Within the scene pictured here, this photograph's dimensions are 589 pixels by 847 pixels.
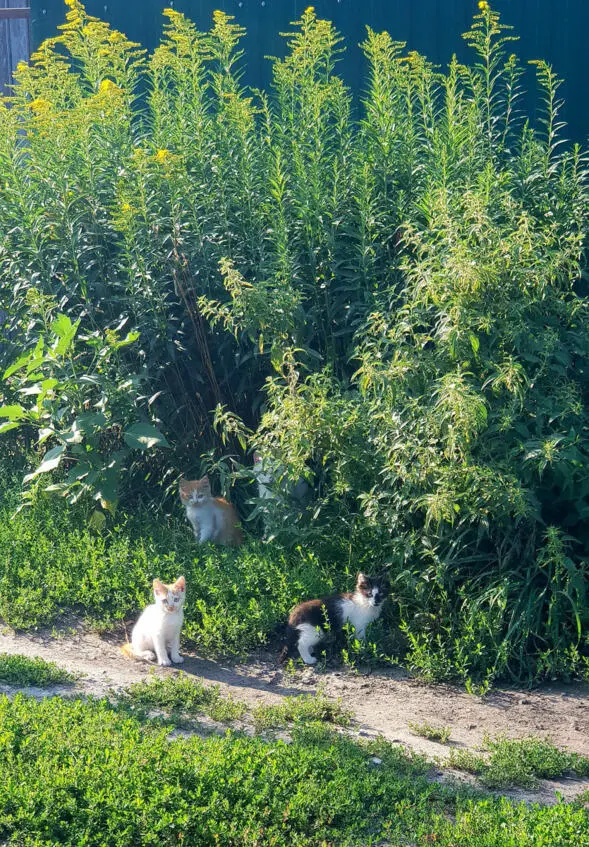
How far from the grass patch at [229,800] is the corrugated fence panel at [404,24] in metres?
7.58

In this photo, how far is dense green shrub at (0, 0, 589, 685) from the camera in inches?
220

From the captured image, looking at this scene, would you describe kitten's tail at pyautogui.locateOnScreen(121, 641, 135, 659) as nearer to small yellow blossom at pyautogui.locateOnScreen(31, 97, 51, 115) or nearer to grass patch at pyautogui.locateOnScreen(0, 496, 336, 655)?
grass patch at pyautogui.locateOnScreen(0, 496, 336, 655)

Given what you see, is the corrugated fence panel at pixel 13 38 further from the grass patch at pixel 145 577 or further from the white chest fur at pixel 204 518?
the white chest fur at pixel 204 518

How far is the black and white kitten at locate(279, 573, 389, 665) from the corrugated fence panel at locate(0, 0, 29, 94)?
321 inches

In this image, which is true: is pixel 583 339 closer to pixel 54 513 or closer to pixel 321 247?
pixel 321 247

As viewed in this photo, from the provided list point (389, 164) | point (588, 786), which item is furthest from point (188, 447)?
point (588, 786)

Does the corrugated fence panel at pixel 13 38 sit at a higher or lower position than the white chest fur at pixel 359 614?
higher

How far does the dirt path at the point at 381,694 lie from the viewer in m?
4.93

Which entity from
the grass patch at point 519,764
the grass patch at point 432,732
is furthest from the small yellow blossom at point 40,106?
the grass patch at point 519,764

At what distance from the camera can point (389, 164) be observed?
7.16m

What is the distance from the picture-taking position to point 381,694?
535 cm

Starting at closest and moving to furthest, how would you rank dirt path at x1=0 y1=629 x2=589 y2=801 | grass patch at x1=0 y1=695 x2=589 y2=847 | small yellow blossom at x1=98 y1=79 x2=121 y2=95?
1. grass patch at x1=0 y1=695 x2=589 y2=847
2. dirt path at x1=0 y1=629 x2=589 y2=801
3. small yellow blossom at x1=98 y1=79 x2=121 y2=95

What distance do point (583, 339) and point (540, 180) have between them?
1.50 m

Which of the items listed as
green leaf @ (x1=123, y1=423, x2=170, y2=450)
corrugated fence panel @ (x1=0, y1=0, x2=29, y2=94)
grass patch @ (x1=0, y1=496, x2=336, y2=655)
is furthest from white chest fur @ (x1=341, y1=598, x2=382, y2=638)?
corrugated fence panel @ (x1=0, y1=0, x2=29, y2=94)
